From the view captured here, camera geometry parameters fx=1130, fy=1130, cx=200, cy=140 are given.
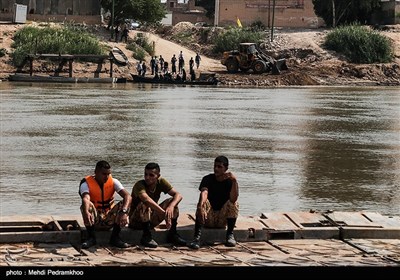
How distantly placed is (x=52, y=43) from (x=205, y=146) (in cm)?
3887

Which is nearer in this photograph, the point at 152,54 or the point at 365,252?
the point at 365,252

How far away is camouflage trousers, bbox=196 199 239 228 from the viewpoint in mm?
12611

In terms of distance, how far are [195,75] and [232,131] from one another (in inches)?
1346

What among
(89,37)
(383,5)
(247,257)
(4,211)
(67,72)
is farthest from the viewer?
(383,5)

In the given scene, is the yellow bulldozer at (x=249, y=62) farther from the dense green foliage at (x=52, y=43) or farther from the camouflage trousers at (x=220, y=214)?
the camouflage trousers at (x=220, y=214)

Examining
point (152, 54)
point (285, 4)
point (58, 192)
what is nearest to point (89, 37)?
point (152, 54)

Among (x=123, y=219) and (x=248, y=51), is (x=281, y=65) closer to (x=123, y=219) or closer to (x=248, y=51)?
(x=248, y=51)

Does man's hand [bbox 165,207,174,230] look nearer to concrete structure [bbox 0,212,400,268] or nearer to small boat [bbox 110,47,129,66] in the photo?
concrete structure [bbox 0,212,400,268]

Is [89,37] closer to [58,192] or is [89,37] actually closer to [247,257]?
[58,192]

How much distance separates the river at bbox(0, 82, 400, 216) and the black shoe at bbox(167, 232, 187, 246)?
380cm

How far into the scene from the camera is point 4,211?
1598cm

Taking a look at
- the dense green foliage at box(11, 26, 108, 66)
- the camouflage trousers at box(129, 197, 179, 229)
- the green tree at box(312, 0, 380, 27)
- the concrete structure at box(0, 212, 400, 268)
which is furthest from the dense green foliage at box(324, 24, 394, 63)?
the camouflage trousers at box(129, 197, 179, 229)

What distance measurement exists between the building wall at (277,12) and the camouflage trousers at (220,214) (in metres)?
73.0
